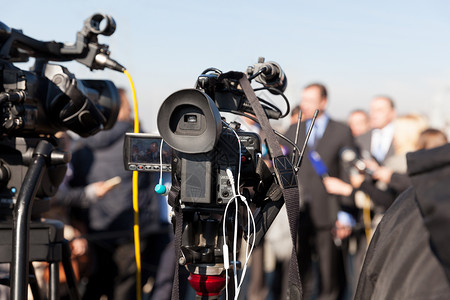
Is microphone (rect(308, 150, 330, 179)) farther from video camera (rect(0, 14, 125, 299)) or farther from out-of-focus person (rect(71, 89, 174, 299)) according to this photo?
video camera (rect(0, 14, 125, 299))

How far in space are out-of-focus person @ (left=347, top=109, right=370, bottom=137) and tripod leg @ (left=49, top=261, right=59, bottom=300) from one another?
576 cm

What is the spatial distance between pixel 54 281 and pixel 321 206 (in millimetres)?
2761

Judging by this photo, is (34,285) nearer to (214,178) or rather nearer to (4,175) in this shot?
(4,175)

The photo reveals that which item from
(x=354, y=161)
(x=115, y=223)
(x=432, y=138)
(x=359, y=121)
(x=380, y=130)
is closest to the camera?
(x=432, y=138)

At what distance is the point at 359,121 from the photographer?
24.9 ft

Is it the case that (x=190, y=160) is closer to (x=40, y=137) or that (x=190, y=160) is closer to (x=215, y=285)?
(x=215, y=285)

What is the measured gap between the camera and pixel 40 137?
2262 millimetres

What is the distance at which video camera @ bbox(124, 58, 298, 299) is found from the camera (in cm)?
149

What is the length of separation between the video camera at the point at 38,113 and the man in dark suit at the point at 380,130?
370 cm

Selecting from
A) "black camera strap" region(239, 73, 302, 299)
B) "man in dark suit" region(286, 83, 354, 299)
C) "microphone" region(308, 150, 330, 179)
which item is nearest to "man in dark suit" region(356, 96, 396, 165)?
"man in dark suit" region(286, 83, 354, 299)

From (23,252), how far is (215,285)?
0.74 meters

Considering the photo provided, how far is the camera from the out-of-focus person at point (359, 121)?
24.6 ft

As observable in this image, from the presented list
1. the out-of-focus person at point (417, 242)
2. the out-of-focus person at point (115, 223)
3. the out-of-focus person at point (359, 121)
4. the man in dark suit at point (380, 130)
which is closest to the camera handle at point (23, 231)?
the out-of-focus person at point (417, 242)

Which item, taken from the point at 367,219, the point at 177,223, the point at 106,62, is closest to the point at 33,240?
the point at 106,62
